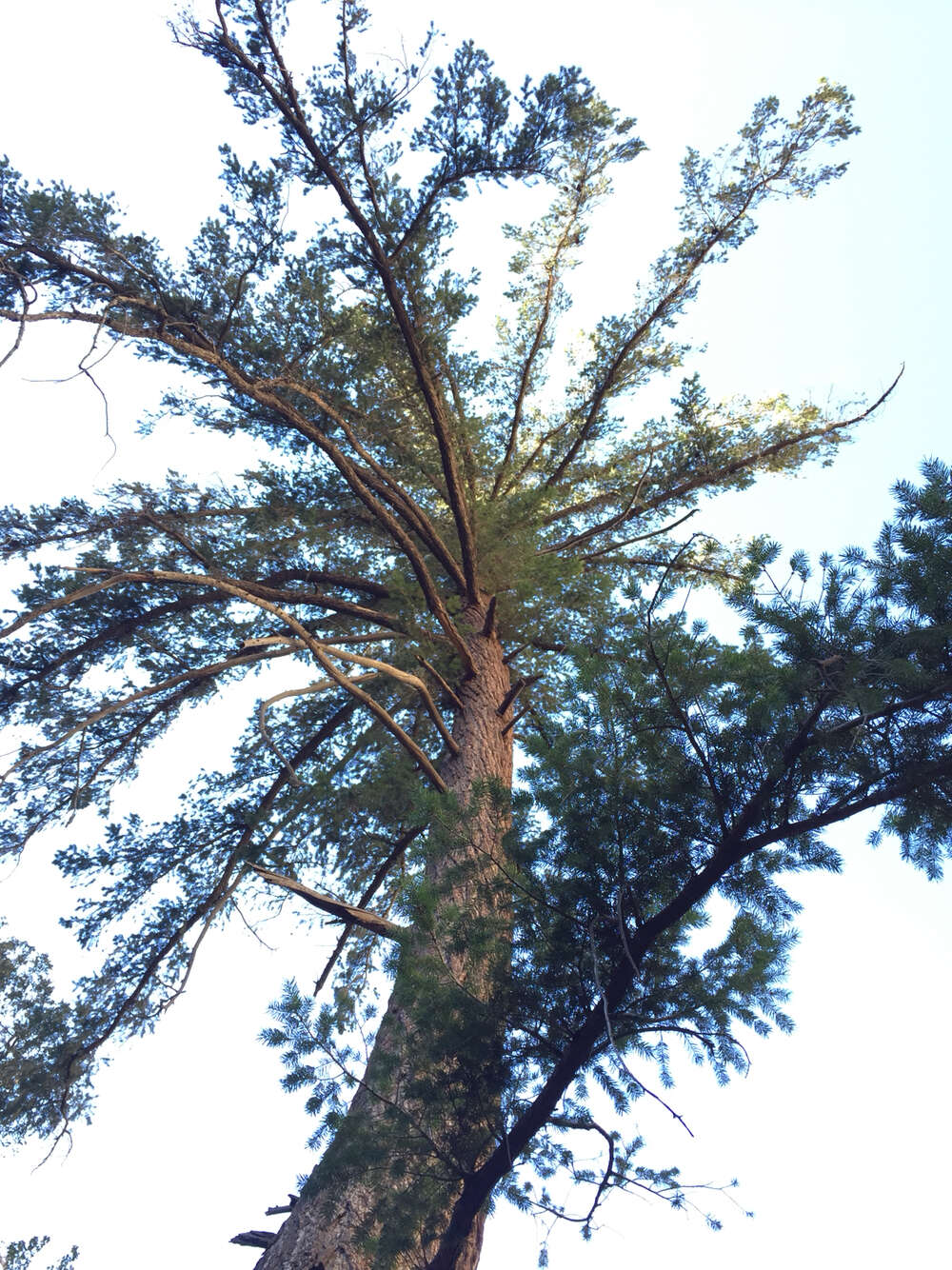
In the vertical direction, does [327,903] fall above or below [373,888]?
below

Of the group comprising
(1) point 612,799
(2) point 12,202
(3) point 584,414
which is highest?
(3) point 584,414

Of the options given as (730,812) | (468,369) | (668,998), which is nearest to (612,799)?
(730,812)

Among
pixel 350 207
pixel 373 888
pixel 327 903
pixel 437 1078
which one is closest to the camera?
pixel 437 1078

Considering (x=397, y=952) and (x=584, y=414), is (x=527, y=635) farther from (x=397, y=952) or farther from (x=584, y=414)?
(x=397, y=952)

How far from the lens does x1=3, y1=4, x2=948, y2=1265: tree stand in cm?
306

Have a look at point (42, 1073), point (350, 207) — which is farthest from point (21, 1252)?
point (350, 207)

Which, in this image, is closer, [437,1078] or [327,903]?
[437,1078]

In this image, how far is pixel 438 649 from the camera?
6793 millimetres

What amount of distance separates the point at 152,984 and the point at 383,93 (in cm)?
569

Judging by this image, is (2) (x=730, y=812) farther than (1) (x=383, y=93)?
No

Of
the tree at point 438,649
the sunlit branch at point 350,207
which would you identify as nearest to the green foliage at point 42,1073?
the tree at point 438,649

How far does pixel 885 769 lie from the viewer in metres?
2.82

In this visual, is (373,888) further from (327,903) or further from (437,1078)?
(437,1078)

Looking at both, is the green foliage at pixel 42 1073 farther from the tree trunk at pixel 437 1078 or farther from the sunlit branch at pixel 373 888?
the tree trunk at pixel 437 1078
